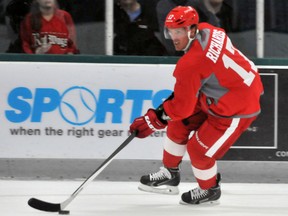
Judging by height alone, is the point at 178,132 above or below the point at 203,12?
below

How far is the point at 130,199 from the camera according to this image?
487cm

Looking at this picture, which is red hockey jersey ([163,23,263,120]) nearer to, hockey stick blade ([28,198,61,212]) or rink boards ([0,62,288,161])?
hockey stick blade ([28,198,61,212])

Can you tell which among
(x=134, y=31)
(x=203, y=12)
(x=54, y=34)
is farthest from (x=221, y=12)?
(x=54, y=34)

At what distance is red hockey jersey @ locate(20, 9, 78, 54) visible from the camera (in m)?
5.52

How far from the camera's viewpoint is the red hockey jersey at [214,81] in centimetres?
430

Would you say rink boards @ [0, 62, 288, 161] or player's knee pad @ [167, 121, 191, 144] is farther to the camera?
rink boards @ [0, 62, 288, 161]

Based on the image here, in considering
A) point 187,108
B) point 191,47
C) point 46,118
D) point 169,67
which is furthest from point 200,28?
point 46,118

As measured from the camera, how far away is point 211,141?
14.8ft

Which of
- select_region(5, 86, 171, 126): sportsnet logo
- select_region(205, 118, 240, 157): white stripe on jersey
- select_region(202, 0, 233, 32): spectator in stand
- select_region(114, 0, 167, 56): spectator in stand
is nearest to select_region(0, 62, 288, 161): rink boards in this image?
select_region(5, 86, 171, 126): sportsnet logo

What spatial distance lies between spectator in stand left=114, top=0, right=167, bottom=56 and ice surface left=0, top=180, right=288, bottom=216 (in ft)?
2.79

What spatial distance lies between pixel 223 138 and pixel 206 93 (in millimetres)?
261

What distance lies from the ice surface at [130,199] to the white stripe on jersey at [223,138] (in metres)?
→ 0.32

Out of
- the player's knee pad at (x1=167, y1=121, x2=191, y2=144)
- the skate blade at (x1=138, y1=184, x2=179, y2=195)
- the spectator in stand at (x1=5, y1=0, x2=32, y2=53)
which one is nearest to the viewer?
the player's knee pad at (x1=167, y1=121, x2=191, y2=144)

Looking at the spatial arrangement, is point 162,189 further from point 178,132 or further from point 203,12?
point 203,12
